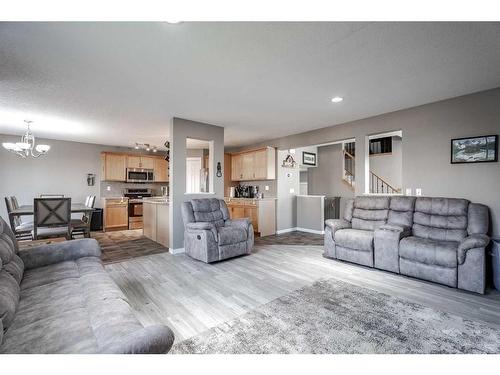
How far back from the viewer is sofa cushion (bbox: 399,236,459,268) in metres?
2.67

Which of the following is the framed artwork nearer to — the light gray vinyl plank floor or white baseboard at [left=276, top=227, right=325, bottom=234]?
white baseboard at [left=276, top=227, right=325, bottom=234]

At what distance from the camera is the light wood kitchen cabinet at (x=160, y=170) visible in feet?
24.5

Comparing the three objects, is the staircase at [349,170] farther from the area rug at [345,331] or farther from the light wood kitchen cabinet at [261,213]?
the area rug at [345,331]

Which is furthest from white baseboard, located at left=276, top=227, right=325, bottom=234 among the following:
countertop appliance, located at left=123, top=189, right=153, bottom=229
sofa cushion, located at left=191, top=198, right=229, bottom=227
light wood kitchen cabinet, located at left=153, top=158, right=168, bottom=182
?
light wood kitchen cabinet, located at left=153, top=158, right=168, bottom=182

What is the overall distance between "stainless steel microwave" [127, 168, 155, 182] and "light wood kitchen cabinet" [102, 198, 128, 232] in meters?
0.68

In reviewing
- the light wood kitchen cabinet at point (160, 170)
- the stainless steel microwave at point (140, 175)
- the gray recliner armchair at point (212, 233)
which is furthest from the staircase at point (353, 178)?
the stainless steel microwave at point (140, 175)

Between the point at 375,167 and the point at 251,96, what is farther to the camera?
the point at 375,167

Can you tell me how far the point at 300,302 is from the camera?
2355 mm

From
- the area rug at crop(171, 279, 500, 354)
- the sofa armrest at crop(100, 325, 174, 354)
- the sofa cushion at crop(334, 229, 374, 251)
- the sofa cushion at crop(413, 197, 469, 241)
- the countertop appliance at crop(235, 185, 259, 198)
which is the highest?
the countertop appliance at crop(235, 185, 259, 198)

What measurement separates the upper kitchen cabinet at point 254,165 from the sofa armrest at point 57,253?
4.29 metres
